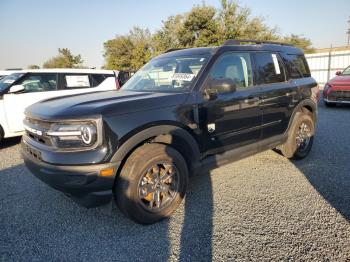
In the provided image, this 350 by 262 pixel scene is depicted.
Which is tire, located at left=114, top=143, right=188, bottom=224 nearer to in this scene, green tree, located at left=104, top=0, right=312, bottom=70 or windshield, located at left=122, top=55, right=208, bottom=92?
windshield, located at left=122, top=55, right=208, bottom=92

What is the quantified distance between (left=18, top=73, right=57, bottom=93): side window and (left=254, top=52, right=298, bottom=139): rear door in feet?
17.5

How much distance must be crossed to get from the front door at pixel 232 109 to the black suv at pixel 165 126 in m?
0.01

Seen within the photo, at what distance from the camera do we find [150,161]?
2.80 meters

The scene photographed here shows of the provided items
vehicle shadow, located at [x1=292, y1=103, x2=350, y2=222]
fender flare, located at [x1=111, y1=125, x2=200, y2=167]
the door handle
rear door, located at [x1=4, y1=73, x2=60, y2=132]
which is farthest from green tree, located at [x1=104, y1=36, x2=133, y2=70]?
fender flare, located at [x1=111, y1=125, x2=200, y2=167]

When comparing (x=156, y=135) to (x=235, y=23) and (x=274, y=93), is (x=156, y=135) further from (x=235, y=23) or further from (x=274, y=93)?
(x=235, y=23)

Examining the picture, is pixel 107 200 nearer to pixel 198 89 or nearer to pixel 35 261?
pixel 35 261

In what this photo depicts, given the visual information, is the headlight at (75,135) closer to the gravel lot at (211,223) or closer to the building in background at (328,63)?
the gravel lot at (211,223)

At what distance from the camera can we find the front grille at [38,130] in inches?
106

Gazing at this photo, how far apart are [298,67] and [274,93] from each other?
3.59 ft

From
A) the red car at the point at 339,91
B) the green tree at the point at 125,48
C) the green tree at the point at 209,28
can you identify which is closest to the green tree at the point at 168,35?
the green tree at the point at 209,28

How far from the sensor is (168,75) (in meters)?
3.64

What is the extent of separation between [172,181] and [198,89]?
110 centimetres

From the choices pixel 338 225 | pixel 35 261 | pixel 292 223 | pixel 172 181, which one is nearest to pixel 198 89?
pixel 172 181

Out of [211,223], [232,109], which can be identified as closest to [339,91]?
[232,109]
